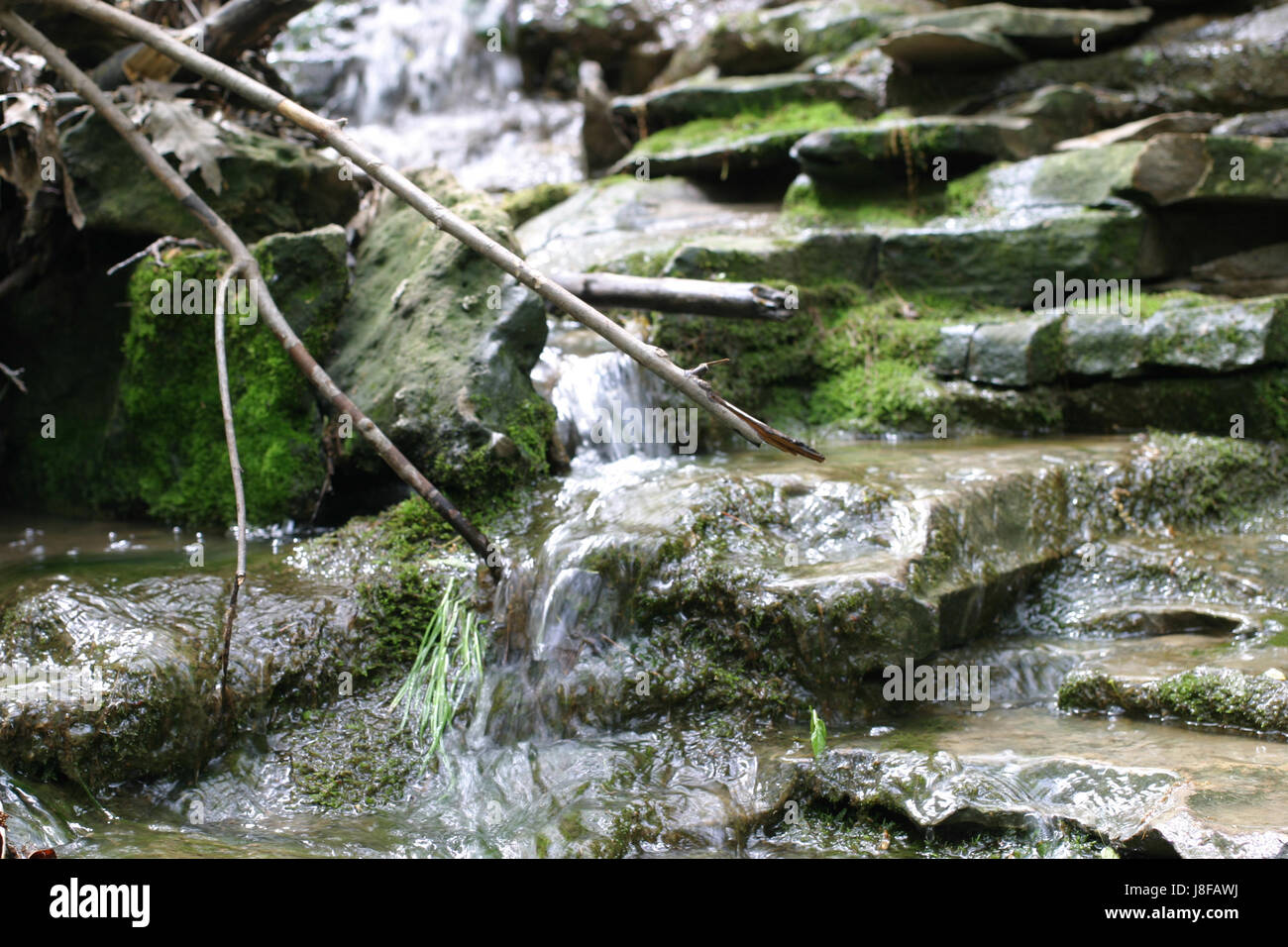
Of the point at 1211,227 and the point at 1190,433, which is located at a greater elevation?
the point at 1211,227

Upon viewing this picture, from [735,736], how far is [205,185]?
14.4 feet

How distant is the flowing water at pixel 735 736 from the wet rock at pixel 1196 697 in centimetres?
9

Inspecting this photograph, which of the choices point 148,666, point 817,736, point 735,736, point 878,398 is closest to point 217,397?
point 148,666

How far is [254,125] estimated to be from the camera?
261 inches

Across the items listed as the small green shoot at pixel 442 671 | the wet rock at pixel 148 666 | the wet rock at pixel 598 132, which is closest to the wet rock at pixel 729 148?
the wet rock at pixel 598 132

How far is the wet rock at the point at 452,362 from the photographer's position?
5.01 m

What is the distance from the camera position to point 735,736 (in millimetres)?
3943

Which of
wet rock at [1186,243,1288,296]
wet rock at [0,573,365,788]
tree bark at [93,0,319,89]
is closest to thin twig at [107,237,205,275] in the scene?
tree bark at [93,0,319,89]

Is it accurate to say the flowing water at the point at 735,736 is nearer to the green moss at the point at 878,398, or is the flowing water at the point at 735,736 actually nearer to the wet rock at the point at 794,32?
the green moss at the point at 878,398

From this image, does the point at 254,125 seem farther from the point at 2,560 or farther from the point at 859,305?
the point at 859,305

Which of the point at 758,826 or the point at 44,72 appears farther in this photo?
the point at 44,72

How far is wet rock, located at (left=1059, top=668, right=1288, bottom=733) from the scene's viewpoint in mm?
3760

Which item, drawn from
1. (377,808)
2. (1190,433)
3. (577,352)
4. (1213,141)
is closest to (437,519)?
(377,808)

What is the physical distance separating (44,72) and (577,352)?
357cm
